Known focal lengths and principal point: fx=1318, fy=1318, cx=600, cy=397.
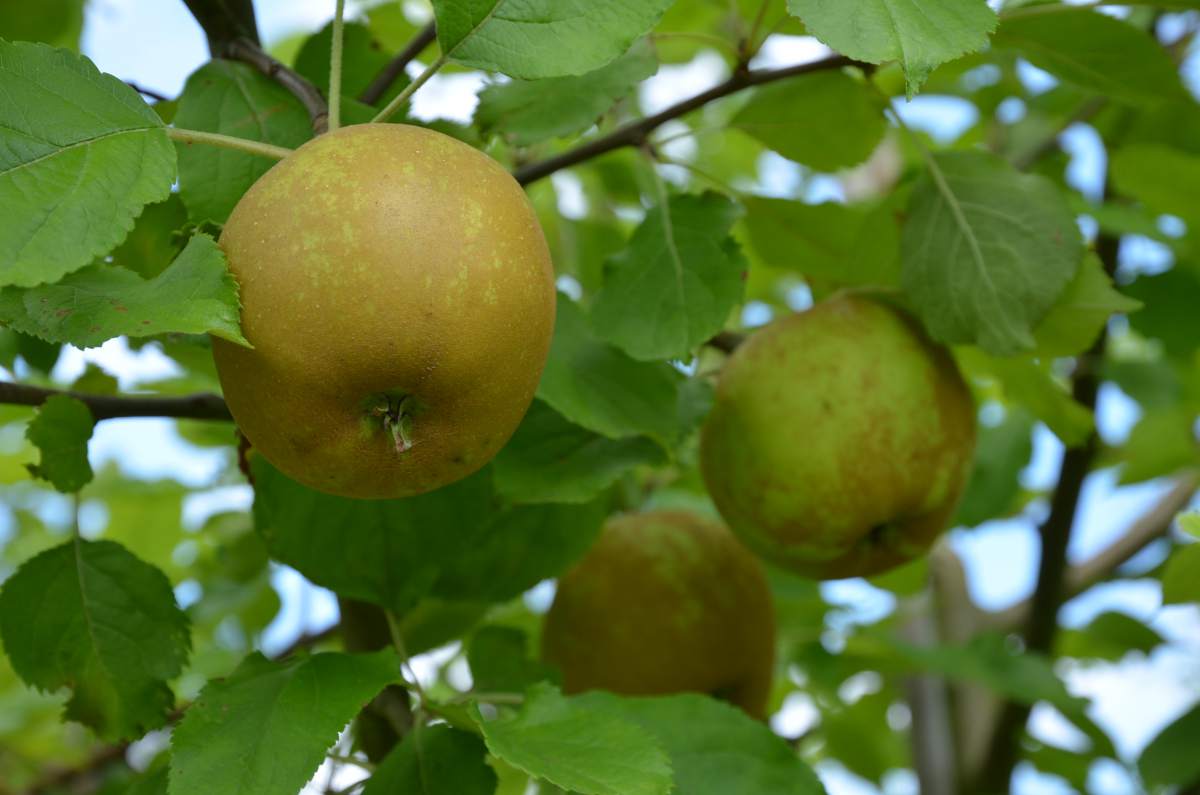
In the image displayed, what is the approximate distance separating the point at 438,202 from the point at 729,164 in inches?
104

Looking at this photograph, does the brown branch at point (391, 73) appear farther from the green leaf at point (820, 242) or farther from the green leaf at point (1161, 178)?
the green leaf at point (1161, 178)

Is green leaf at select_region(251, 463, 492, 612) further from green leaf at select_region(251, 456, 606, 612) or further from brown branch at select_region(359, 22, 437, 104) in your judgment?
brown branch at select_region(359, 22, 437, 104)

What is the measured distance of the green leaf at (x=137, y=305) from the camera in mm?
933

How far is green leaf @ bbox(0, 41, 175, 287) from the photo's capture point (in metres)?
0.95

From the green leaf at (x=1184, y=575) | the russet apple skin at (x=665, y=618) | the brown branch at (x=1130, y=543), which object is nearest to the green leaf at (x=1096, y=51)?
the green leaf at (x=1184, y=575)

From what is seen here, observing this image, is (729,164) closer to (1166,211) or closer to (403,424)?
(1166,211)

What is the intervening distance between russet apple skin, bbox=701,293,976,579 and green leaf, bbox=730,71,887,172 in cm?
20

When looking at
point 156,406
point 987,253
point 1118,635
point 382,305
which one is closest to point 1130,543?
point 1118,635

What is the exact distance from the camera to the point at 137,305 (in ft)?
3.23

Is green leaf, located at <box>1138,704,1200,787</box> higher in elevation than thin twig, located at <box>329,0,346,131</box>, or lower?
lower

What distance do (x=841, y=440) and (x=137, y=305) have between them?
2.87 ft

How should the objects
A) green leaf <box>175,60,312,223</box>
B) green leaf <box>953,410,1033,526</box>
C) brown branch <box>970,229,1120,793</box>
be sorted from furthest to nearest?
green leaf <box>953,410,1033,526</box> < brown branch <box>970,229,1120,793</box> < green leaf <box>175,60,312,223</box>

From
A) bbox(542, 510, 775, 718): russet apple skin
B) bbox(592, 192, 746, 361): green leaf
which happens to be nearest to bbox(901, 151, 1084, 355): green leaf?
bbox(592, 192, 746, 361): green leaf

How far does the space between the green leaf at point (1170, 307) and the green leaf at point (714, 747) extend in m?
1.34
